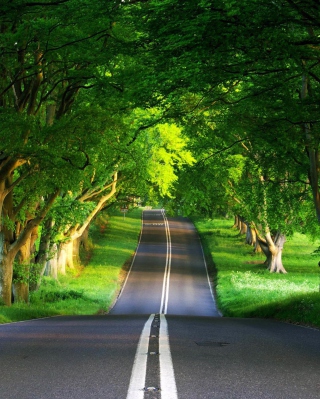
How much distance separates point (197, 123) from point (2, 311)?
26.3 ft

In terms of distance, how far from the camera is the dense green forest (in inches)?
452

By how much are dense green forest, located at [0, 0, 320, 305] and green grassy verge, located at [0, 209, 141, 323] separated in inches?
79.2

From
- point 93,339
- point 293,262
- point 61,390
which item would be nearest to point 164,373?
point 61,390

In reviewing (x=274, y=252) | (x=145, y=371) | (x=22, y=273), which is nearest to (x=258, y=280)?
(x=274, y=252)

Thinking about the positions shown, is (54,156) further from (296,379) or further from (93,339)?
(296,379)

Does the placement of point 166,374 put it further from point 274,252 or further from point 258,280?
point 274,252

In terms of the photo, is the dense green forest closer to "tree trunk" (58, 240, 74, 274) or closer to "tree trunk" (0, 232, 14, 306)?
"tree trunk" (0, 232, 14, 306)

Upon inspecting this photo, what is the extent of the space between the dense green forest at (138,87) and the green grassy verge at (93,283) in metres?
2.01

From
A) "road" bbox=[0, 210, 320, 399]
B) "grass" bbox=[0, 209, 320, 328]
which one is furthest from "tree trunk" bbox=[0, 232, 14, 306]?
"road" bbox=[0, 210, 320, 399]

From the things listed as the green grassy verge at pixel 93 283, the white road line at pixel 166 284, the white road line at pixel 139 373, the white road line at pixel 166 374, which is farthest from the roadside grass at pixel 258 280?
the white road line at pixel 139 373

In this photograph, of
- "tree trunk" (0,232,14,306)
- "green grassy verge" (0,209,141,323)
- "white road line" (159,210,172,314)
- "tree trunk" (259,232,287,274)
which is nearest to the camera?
"tree trunk" (0,232,14,306)

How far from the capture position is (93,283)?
140 ft

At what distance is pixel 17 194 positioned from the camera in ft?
84.4

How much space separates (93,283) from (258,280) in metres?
10.4
